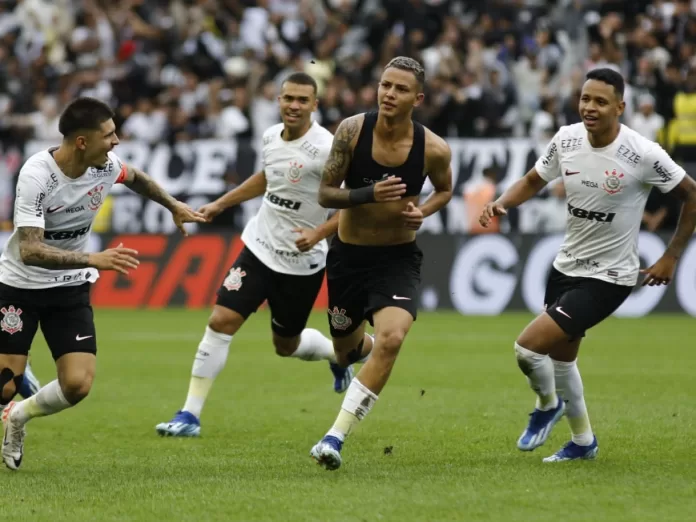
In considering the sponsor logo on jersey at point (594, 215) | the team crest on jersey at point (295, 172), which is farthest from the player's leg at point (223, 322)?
the sponsor logo on jersey at point (594, 215)

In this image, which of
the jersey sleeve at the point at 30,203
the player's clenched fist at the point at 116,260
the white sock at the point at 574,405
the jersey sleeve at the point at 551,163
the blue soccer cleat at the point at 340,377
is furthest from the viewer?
the blue soccer cleat at the point at 340,377

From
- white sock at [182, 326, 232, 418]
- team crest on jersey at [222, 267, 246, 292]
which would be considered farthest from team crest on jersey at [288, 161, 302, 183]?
white sock at [182, 326, 232, 418]

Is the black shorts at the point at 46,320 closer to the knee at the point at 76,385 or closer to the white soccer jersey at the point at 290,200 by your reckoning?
the knee at the point at 76,385

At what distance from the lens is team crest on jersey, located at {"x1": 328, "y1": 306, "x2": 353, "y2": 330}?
973 cm

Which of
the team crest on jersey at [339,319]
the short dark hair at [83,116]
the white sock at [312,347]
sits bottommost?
the white sock at [312,347]

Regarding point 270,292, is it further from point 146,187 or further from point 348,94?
point 348,94

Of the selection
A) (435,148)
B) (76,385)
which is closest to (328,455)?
(76,385)

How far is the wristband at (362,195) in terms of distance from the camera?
28.4 ft

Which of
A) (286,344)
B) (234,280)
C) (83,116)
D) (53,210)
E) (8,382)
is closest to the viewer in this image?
(83,116)

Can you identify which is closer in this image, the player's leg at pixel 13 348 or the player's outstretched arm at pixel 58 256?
A: the player's outstretched arm at pixel 58 256

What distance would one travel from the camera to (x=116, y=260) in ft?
26.5

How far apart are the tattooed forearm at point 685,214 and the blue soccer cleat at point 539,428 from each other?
56.3 inches

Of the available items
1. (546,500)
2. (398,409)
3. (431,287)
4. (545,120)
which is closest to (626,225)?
(546,500)

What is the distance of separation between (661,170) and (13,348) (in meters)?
4.75
